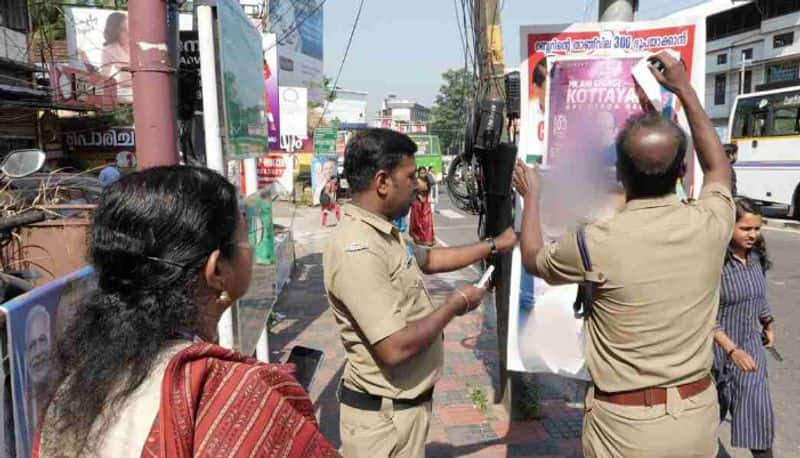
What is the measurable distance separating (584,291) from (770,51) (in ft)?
96.8

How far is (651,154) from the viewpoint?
1695 millimetres

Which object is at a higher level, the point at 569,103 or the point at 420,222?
the point at 569,103

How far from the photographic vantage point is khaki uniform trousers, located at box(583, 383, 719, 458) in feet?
5.80

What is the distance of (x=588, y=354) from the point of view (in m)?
1.92

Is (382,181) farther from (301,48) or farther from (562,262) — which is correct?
(301,48)

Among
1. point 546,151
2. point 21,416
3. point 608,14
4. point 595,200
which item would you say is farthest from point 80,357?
point 608,14

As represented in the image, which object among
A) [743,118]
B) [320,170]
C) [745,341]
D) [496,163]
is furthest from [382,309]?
[320,170]

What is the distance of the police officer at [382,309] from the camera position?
1.82m

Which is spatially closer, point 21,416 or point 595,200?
point 21,416

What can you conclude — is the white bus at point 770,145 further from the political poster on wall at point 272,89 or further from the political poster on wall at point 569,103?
the political poster on wall at point 569,103

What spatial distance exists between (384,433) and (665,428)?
0.88m

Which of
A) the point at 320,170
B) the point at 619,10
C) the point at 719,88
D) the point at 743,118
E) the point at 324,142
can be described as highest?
the point at 719,88

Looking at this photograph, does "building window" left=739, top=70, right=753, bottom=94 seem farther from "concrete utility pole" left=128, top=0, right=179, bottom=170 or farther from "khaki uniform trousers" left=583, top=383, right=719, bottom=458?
"concrete utility pole" left=128, top=0, right=179, bottom=170

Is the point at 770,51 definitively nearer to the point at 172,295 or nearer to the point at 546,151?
the point at 546,151
